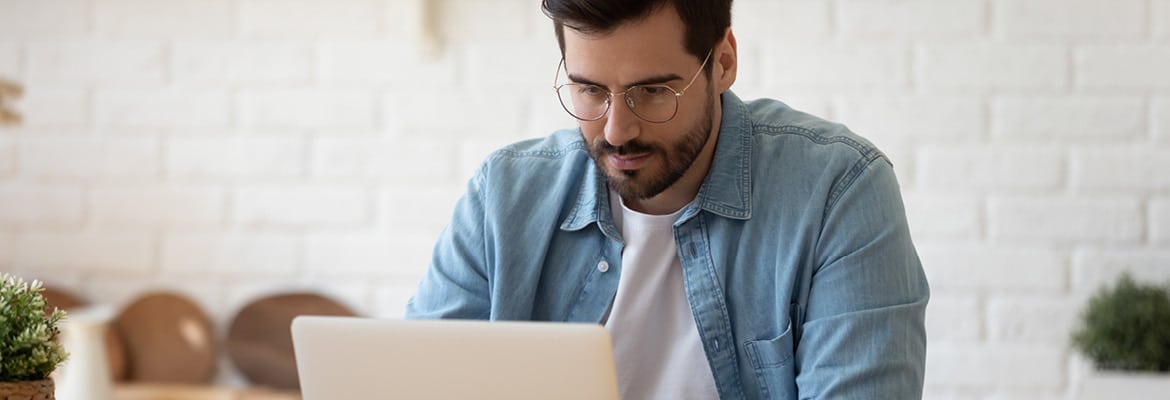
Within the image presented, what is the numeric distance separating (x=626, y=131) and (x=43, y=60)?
167cm

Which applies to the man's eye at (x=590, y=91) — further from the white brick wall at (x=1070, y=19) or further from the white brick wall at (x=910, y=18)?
the white brick wall at (x=1070, y=19)

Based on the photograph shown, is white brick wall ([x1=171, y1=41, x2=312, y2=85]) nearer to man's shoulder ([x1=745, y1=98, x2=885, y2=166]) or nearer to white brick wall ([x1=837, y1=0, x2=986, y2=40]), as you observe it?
white brick wall ([x1=837, y1=0, x2=986, y2=40])

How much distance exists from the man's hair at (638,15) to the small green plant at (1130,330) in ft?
3.27

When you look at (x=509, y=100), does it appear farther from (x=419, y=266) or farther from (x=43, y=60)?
(x=43, y=60)

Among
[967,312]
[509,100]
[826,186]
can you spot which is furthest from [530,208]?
[967,312]

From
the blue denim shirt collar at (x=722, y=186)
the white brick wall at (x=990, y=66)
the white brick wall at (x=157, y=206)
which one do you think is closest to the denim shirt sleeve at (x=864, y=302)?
the blue denim shirt collar at (x=722, y=186)

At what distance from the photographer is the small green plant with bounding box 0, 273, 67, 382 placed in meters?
1.23

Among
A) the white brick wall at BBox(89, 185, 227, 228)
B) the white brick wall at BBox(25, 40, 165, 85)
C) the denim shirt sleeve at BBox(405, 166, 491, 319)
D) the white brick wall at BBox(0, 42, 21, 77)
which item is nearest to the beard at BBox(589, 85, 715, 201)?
the denim shirt sleeve at BBox(405, 166, 491, 319)

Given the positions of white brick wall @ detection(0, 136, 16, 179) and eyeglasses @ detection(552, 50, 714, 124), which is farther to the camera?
white brick wall @ detection(0, 136, 16, 179)

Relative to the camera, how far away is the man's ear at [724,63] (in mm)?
1600

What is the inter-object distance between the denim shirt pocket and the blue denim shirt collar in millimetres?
159

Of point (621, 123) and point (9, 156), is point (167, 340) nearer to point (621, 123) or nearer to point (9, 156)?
point (9, 156)

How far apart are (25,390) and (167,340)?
1395 mm

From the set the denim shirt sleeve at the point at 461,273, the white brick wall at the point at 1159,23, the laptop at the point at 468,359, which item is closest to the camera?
the laptop at the point at 468,359
